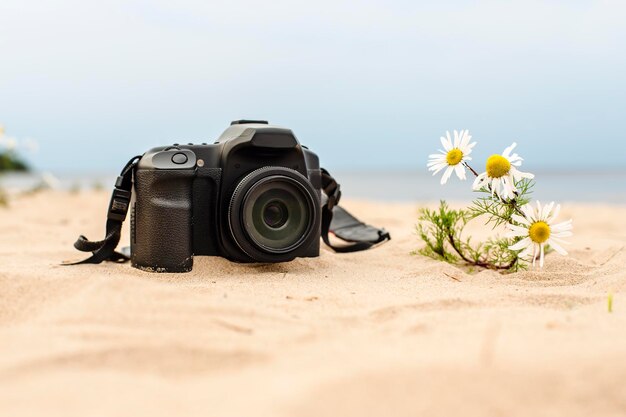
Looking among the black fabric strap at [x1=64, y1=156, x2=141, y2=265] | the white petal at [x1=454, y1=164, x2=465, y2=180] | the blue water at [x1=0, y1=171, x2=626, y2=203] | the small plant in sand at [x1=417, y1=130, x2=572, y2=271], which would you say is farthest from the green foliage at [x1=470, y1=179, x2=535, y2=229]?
the blue water at [x1=0, y1=171, x2=626, y2=203]

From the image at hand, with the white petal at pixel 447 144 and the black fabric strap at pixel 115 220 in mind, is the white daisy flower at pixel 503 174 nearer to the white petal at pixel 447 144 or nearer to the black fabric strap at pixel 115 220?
the white petal at pixel 447 144

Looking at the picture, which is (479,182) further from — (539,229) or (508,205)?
(539,229)

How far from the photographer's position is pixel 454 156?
8.36 feet

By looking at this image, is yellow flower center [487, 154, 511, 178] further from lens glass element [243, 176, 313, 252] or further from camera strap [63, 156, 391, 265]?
camera strap [63, 156, 391, 265]

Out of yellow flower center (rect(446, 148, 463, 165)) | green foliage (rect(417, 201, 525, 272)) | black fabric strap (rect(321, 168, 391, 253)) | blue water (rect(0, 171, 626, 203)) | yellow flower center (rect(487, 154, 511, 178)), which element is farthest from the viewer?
blue water (rect(0, 171, 626, 203))

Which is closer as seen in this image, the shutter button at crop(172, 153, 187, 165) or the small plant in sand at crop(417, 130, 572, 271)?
the small plant in sand at crop(417, 130, 572, 271)

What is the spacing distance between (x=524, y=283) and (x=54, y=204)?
16.4 ft

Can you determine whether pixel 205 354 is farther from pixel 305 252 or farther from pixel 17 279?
pixel 305 252

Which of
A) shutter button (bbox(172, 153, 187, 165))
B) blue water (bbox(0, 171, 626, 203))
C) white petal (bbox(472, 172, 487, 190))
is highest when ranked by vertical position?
shutter button (bbox(172, 153, 187, 165))

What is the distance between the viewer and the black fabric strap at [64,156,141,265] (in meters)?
2.58

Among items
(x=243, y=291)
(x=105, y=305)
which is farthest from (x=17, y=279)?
(x=243, y=291)

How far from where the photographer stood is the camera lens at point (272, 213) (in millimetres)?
2512

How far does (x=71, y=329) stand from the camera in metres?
1.60

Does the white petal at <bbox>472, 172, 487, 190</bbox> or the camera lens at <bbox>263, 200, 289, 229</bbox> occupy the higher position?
the white petal at <bbox>472, 172, 487, 190</bbox>
